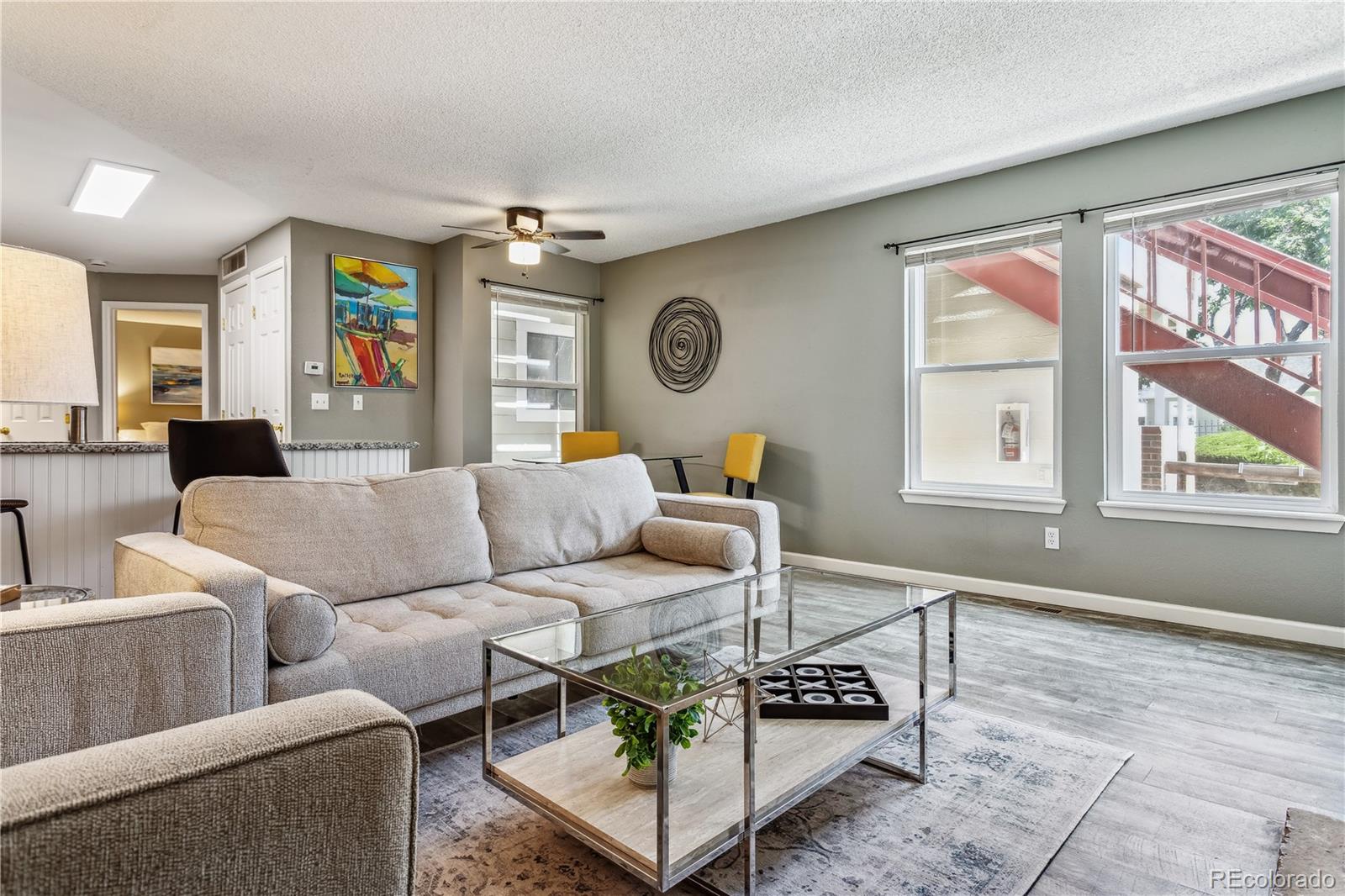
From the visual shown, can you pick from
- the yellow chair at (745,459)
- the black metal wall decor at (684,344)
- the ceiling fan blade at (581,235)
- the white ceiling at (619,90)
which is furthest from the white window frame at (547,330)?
the yellow chair at (745,459)

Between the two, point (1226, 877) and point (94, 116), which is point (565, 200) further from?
point (1226, 877)

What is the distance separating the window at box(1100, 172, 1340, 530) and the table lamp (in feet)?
13.7

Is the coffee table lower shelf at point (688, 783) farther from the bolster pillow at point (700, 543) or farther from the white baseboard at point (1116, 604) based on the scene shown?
the white baseboard at point (1116, 604)

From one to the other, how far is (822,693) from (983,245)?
326cm

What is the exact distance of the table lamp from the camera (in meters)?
1.43

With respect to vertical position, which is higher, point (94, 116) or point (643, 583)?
point (94, 116)

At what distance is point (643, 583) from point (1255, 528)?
289 centimetres

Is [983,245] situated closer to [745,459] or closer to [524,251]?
Answer: [745,459]

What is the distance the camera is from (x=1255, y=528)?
3322 millimetres

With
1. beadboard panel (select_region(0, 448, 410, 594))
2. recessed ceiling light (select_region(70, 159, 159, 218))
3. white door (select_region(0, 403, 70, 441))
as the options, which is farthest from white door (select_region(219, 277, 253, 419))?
beadboard panel (select_region(0, 448, 410, 594))

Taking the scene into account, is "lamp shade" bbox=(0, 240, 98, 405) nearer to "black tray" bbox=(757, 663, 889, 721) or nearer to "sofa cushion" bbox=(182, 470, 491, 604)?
"sofa cushion" bbox=(182, 470, 491, 604)

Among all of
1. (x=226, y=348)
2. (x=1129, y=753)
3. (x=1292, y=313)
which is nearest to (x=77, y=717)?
(x=1129, y=753)

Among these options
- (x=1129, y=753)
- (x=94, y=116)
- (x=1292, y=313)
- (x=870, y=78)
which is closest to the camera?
(x=1129, y=753)

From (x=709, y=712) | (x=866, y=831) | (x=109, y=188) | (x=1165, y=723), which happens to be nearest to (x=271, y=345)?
(x=109, y=188)
